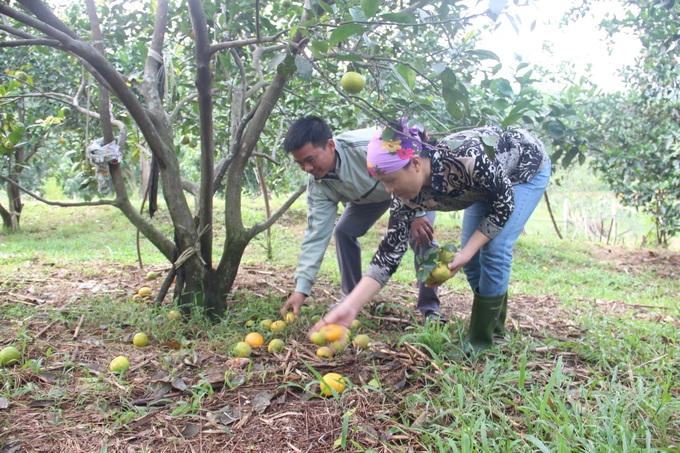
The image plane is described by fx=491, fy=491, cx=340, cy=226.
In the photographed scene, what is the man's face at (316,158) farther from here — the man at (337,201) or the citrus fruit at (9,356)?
the citrus fruit at (9,356)

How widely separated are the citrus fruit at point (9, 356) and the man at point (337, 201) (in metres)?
1.29

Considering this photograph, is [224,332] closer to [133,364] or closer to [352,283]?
[133,364]

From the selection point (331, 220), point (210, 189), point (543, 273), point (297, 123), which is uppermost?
point (297, 123)

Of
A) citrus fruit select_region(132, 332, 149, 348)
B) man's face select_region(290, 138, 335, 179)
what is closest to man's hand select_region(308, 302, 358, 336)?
man's face select_region(290, 138, 335, 179)

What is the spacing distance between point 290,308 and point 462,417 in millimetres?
1509

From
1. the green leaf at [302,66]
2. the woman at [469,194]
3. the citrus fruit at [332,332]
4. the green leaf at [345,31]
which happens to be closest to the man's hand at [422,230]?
the woman at [469,194]

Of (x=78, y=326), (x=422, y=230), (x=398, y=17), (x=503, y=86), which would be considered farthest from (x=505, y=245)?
(x=78, y=326)

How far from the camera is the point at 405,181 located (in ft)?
7.18

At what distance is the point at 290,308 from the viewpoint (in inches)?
120

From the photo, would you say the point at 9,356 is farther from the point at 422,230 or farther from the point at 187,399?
the point at 422,230

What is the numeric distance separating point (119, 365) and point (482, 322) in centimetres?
172

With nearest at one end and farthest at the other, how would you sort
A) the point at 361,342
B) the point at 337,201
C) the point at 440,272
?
the point at 440,272 → the point at 361,342 → the point at 337,201

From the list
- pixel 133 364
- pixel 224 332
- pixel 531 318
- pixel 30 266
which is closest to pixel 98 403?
pixel 133 364

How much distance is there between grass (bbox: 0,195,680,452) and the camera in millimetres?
1684
